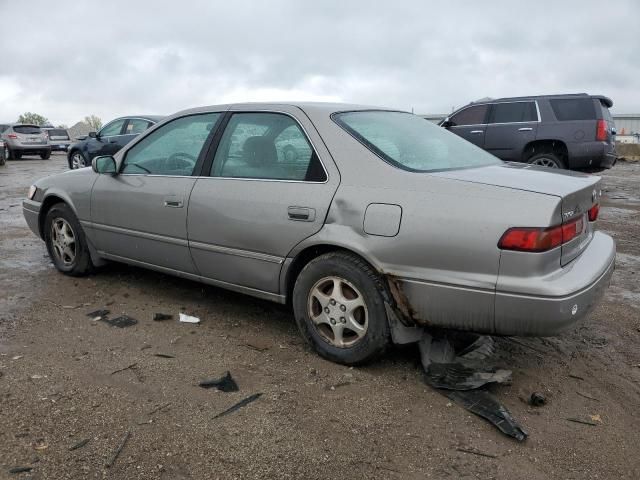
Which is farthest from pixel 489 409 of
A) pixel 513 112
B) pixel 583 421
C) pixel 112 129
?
pixel 112 129

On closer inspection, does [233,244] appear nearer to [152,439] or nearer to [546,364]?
[152,439]

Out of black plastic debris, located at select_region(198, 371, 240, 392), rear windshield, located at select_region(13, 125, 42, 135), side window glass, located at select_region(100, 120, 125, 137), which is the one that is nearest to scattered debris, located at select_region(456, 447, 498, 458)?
black plastic debris, located at select_region(198, 371, 240, 392)

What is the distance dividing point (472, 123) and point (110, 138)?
866 cm

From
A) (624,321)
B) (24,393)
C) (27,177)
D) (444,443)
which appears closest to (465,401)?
(444,443)

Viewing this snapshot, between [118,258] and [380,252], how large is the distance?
2.51 meters

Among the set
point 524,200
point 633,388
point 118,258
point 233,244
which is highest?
point 524,200

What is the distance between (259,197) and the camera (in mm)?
3480

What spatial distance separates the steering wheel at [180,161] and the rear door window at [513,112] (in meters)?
8.57

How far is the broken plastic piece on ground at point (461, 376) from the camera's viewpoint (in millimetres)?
2996

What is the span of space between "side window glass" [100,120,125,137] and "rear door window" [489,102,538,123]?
28.3 feet

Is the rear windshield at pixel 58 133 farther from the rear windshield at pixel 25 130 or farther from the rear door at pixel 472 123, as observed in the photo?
the rear door at pixel 472 123

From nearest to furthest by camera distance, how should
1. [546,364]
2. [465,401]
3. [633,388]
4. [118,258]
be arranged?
[465,401]
[633,388]
[546,364]
[118,258]

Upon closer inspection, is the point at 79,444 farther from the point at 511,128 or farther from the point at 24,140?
the point at 24,140

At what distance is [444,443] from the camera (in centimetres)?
255
